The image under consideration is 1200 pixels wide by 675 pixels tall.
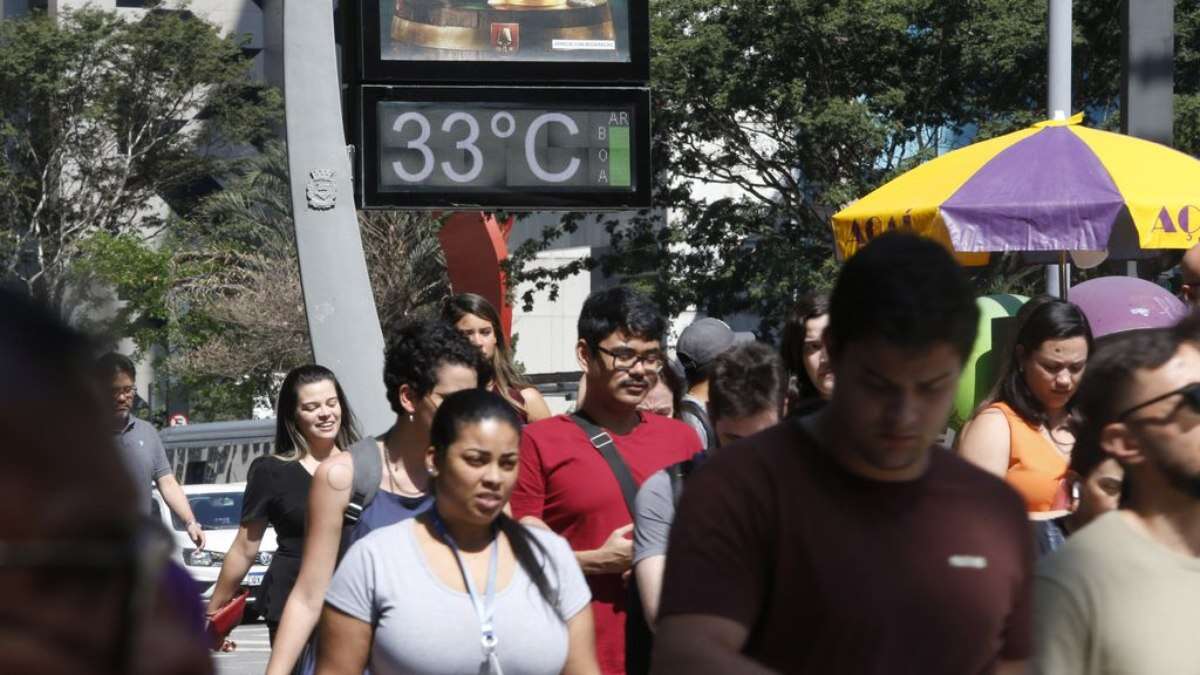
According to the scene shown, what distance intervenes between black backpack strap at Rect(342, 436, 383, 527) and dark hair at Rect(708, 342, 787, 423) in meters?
0.94

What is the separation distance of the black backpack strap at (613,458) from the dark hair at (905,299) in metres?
2.37

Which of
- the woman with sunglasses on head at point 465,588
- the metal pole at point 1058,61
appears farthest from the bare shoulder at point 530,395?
the metal pole at point 1058,61

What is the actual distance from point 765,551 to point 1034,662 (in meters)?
0.53

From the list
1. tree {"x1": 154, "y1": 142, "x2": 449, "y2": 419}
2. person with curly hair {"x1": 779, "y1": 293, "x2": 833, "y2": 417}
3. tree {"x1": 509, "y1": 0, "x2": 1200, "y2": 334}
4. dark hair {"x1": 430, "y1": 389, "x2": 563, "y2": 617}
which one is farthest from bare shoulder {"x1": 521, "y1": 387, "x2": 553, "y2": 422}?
tree {"x1": 154, "y1": 142, "x2": 449, "y2": 419}

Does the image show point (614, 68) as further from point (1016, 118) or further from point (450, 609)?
point (1016, 118)

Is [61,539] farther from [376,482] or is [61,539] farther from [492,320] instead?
[492,320]

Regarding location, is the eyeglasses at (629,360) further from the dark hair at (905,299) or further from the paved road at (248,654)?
the paved road at (248,654)

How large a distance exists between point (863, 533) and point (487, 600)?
1627 millimetres

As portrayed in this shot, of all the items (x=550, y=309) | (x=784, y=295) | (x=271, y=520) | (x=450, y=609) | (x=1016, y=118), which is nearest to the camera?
(x=450, y=609)

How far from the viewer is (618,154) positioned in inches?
361

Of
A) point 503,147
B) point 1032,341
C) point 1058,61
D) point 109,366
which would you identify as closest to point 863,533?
point 109,366

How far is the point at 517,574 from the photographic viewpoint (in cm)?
433

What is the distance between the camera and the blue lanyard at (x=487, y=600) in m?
4.17

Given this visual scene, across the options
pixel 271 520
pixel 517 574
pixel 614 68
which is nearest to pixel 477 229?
pixel 614 68
